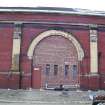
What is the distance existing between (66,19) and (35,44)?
163 inches

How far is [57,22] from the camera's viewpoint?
119 ft

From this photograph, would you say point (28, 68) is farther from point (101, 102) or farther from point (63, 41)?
point (101, 102)

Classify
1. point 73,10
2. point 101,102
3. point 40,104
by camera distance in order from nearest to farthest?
point 101,102 → point 40,104 → point 73,10

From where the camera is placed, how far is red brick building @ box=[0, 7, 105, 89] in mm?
35625

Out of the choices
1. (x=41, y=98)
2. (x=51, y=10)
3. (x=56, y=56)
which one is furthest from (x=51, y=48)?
(x=41, y=98)

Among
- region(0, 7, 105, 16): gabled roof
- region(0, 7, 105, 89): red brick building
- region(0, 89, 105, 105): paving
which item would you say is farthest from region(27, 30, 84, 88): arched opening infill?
region(0, 89, 105, 105): paving

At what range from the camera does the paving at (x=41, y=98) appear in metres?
27.6

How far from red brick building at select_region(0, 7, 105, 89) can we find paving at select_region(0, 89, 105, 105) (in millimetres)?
3315

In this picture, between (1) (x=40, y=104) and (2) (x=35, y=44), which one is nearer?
(1) (x=40, y=104)

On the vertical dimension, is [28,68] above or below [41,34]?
below

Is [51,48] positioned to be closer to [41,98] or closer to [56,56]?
[56,56]

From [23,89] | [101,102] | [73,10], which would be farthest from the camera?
[73,10]

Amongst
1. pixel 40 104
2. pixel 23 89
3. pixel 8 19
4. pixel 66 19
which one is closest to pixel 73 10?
pixel 66 19

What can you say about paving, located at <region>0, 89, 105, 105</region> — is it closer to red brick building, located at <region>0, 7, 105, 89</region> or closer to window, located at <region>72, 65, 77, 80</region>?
red brick building, located at <region>0, 7, 105, 89</region>
